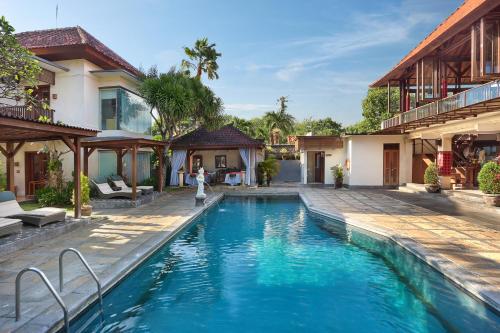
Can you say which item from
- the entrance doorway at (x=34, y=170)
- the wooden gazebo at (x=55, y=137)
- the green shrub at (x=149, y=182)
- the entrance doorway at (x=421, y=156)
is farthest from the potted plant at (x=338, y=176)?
the entrance doorway at (x=34, y=170)

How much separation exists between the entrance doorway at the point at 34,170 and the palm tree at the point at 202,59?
36.9 ft

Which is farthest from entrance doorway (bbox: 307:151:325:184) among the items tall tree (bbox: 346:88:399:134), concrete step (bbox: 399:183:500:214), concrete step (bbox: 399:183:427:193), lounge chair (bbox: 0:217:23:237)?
lounge chair (bbox: 0:217:23:237)

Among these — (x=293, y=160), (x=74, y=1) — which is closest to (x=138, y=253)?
(x=74, y=1)

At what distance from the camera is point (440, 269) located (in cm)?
549

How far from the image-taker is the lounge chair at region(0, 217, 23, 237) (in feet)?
21.3

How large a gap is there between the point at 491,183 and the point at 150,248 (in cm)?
1126

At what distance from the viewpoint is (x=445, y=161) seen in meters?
15.5

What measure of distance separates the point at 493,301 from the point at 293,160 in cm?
2409

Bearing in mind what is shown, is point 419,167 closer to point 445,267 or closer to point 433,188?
point 433,188

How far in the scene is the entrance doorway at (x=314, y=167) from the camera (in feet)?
75.6

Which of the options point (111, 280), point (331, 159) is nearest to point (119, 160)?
point (111, 280)

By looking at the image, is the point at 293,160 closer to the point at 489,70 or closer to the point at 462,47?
the point at 462,47

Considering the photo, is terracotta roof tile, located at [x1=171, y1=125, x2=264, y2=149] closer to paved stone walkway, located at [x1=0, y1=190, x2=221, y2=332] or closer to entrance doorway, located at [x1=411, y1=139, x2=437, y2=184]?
entrance doorway, located at [x1=411, y1=139, x2=437, y2=184]

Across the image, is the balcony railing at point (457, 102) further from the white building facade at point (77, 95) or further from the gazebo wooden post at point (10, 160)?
the white building facade at point (77, 95)
